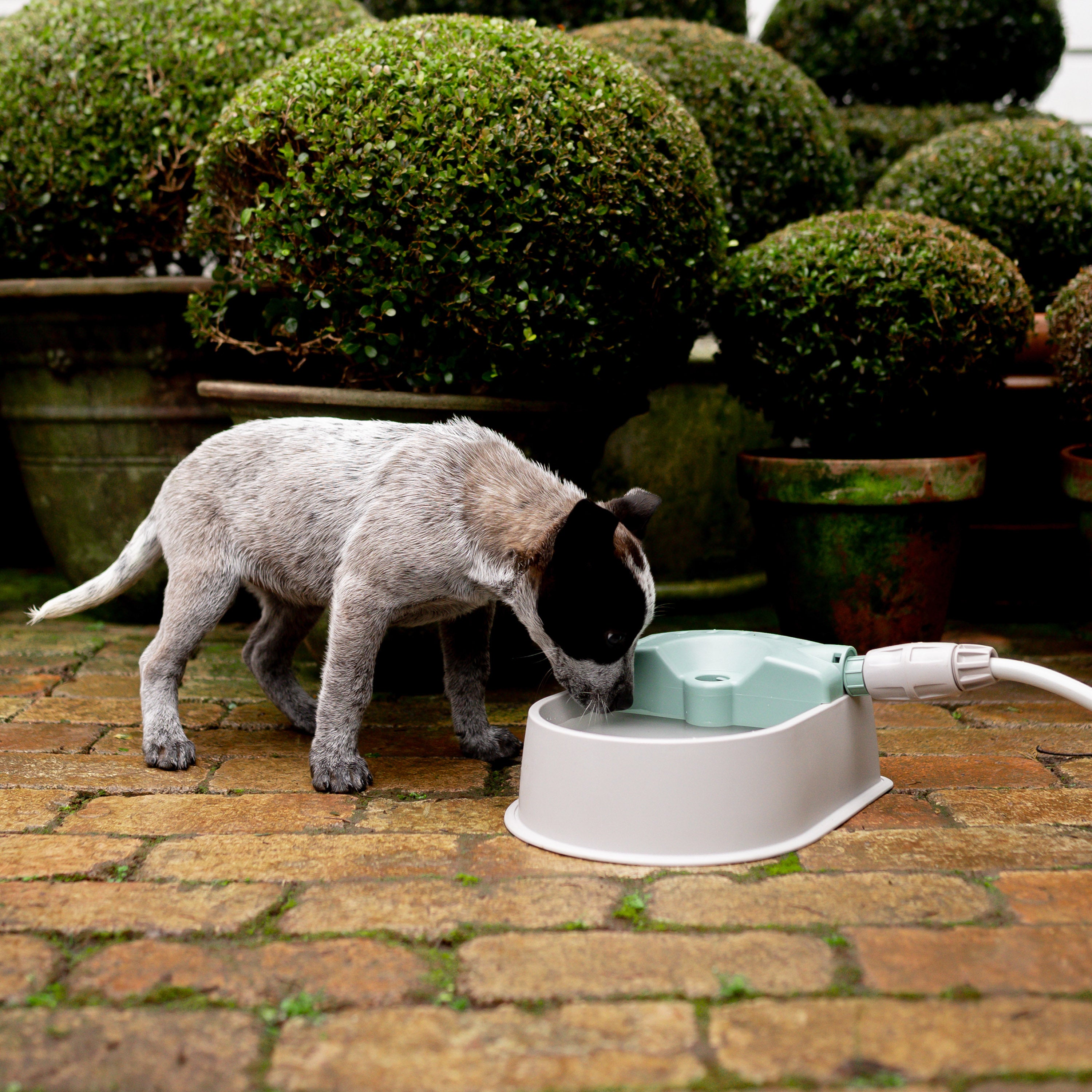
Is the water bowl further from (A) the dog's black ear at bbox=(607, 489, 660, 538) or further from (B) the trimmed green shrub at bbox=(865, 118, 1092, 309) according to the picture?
(B) the trimmed green shrub at bbox=(865, 118, 1092, 309)

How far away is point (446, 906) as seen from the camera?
2133 mm

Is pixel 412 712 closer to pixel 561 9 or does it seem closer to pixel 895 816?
pixel 895 816

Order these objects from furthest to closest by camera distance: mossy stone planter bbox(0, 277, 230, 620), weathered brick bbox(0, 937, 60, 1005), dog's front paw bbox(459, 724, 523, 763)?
mossy stone planter bbox(0, 277, 230, 620), dog's front paw bbox(459, 724, 523, 763), weathered brick bbox(0, 937, 60, 1005)

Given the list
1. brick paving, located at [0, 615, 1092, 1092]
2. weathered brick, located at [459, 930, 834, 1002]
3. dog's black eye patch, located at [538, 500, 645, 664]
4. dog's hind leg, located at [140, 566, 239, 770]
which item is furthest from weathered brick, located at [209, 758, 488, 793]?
weathered brick, located at [459, 930, 834, 1002]

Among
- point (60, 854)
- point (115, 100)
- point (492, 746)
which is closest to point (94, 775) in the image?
point (60, 854)

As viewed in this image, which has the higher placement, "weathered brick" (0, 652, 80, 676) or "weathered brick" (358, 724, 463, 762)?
"weathered brick" (358, 724, 463, 762)

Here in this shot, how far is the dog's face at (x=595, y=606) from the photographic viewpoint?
2.53 metres

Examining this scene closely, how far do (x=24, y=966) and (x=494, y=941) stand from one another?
2.60 feet

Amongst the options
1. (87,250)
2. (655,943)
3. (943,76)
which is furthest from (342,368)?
(943,76)

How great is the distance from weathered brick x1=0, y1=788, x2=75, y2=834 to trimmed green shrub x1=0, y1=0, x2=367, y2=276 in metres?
2.46

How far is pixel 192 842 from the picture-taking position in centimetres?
245

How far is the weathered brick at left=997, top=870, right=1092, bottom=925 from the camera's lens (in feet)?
6.70

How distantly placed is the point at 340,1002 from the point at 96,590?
184 centimetres

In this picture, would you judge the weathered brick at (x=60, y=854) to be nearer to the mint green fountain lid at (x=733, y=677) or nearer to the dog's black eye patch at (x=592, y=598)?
the dog's black eye patch at (x=592, y=598)
